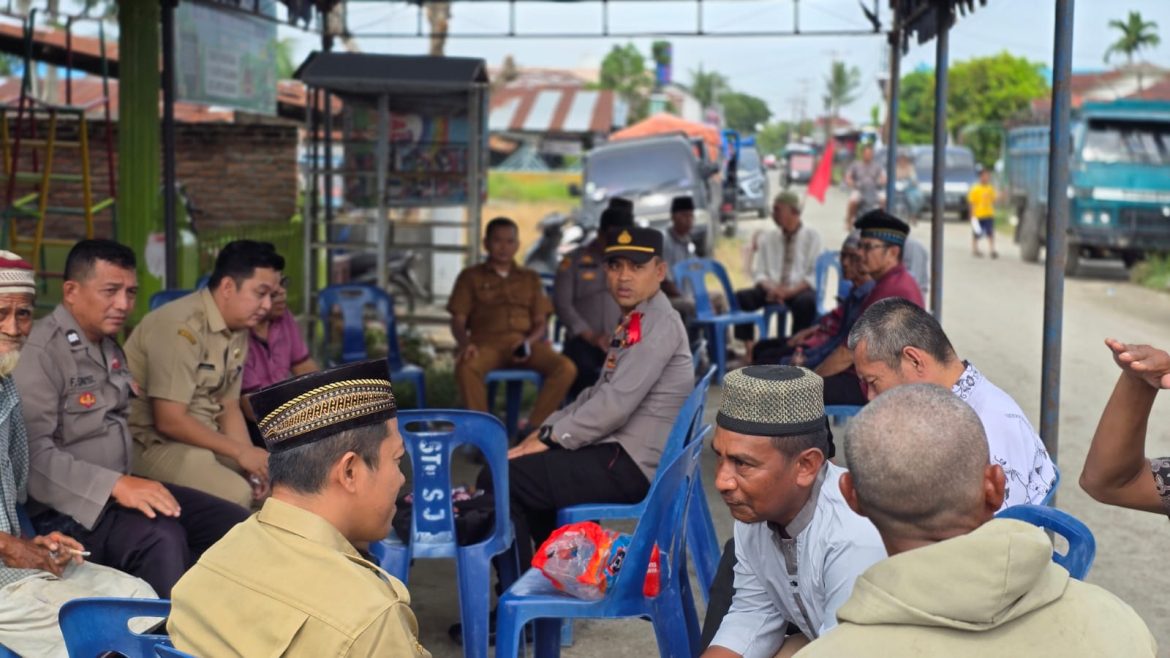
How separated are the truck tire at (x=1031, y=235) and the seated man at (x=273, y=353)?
1845 centimetres

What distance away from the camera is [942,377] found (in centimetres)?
351

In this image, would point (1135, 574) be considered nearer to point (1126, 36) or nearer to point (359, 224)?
point (359, 224)

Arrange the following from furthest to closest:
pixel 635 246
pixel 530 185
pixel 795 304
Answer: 1. pixel 530 185
2. pixel 795 304
3. pixel 635 246

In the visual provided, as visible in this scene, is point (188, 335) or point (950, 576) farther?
point (188, 335)

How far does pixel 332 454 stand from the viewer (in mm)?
2340

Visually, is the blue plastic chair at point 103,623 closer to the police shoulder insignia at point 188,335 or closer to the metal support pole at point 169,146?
the police shoulder insignia at point 188,335

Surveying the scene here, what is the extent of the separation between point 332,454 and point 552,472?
2278mm

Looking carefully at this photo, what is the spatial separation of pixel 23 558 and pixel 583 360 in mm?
4763

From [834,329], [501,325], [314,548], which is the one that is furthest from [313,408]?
[501,325]

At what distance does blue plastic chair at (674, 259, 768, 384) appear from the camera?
9.06 metres

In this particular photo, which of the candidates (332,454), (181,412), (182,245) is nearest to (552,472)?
(181,412)

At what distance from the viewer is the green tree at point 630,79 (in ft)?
165

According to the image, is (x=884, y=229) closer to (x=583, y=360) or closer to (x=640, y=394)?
(x=640, y=394)

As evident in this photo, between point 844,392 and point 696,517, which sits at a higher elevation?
point 844,392
